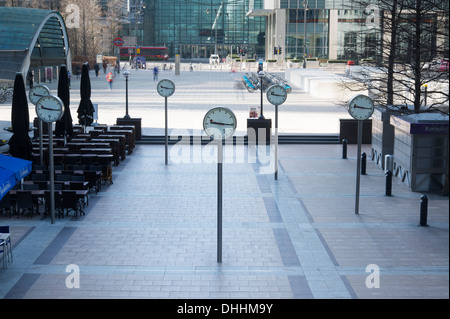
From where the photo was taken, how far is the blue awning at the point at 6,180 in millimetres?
12186

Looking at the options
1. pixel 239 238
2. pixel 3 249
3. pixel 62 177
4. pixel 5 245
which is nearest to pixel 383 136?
pixel 239 238

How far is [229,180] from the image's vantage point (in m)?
19.7

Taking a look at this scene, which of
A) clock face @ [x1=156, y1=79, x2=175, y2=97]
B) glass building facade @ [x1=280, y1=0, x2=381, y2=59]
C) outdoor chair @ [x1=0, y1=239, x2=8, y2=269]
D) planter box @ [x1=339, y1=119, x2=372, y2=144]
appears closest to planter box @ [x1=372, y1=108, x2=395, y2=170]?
planter box @ [x1=339, y1=119, x2=372, y2=144]

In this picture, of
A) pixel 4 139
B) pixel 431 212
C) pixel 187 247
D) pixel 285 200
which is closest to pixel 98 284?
pixel 187 247

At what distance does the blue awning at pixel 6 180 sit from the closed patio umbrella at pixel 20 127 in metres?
4.00

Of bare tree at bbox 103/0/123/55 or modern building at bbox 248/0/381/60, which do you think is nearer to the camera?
bare tree at bbox 103/0/123/55

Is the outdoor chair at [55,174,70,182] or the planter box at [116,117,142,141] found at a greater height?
the planter box at [116,117,142,141]

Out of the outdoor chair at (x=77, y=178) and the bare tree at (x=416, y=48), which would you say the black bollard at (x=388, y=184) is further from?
the outdoor chair at (x=77, y=178)

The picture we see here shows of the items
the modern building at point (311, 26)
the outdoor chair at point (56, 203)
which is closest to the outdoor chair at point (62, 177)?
the outdoor chair at point (56, 203)

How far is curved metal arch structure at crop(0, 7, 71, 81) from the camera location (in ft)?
164

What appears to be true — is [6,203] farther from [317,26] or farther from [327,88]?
[317,26]

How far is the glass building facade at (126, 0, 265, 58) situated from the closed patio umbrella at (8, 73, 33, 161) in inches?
4305

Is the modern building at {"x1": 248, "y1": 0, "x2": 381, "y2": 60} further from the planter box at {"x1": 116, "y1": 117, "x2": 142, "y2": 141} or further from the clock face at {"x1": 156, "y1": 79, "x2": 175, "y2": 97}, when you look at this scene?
the clock face at {"x1": 156, "y1": 79, "x2": 175, "y2": 97}

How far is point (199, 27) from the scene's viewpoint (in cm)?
12756
